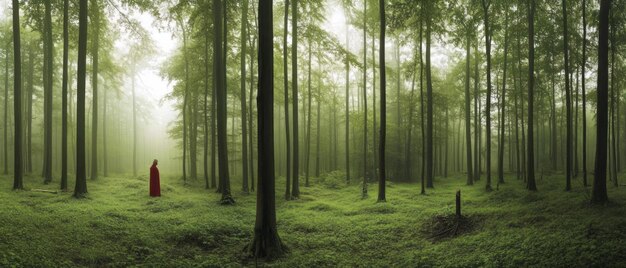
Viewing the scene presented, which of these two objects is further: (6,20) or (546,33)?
(6,20)

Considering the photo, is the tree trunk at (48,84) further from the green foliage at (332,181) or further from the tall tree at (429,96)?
the tall tree at (429,96)

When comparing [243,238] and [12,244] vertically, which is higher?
[12,244]

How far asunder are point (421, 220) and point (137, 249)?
7.92m

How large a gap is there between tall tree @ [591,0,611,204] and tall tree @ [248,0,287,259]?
8.72m

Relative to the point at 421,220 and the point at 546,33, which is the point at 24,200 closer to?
the point at 421,220

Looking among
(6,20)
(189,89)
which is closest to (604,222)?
(189,89)

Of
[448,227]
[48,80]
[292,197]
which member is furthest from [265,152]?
[48,80]

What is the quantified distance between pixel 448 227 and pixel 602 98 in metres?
5.36

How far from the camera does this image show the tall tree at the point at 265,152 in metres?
7.82

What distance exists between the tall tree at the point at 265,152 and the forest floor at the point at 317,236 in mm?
486

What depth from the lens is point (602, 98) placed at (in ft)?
30.7

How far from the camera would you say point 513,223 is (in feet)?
29.0

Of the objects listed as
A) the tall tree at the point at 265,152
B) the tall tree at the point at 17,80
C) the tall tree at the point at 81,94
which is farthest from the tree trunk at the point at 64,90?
the tall tree at the point at 265,152

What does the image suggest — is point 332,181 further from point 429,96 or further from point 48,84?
point 48,84
